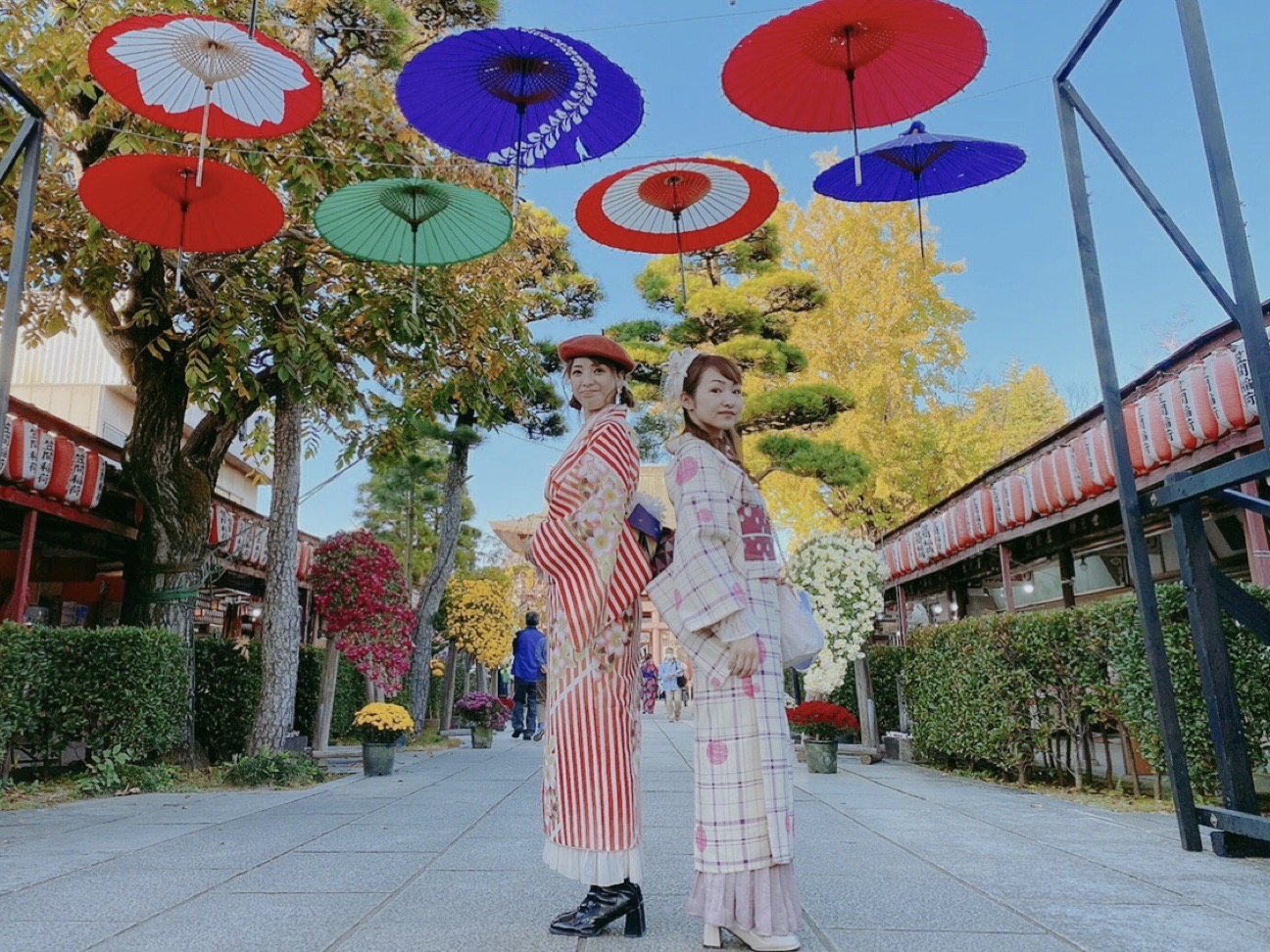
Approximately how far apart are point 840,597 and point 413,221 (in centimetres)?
707

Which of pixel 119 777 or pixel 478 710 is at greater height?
pixel 478 710

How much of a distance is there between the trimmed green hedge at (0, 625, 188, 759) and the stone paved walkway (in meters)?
0.99

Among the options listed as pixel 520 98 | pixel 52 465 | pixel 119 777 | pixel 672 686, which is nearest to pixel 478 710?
pixel 119 777

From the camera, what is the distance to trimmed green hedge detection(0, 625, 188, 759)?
20.3ft

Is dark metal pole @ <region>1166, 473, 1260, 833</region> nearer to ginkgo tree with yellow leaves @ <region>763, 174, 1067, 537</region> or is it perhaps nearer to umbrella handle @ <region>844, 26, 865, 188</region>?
umbrella handle @ <region>844, 26, 865, 188</region>

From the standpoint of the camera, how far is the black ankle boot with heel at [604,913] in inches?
101

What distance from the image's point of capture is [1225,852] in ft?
12.1

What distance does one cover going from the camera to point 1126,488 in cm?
411

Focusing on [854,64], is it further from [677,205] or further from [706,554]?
[706,554]

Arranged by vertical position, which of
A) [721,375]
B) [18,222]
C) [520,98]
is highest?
[520,98]

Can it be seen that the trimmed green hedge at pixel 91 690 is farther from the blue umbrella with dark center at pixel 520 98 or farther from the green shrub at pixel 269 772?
the blue umbrella with dark center at pixel 520 98

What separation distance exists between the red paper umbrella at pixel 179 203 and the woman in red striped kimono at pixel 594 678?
11.4 ft

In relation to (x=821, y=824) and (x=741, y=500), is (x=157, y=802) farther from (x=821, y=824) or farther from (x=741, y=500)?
(x=741, y=500)

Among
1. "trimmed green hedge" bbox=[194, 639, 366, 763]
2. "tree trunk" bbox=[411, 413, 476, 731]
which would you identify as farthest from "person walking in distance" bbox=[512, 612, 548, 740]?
"trimmed green hedge" bbox=[194, 639, 366, 763]
